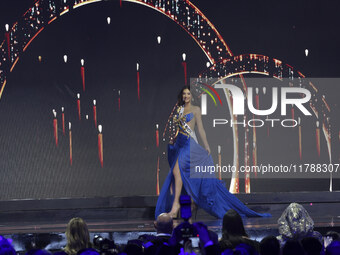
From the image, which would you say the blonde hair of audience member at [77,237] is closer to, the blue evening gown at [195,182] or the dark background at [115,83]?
the blue evening gown at [195,182]

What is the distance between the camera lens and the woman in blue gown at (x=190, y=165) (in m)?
6.27

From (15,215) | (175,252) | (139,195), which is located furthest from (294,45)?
(175,252)

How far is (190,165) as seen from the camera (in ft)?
20.6

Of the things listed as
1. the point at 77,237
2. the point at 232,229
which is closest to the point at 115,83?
the point at 77,237

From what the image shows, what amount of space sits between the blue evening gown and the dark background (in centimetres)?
165

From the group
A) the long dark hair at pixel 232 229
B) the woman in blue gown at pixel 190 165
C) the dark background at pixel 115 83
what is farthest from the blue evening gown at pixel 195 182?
the long dark hair at pixel 232 229

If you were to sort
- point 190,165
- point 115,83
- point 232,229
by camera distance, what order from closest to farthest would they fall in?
point 232,229, point 190,165, point 115,83

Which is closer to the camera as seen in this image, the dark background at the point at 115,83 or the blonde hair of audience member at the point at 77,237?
the blonde hair of audience member at the point at 77,237

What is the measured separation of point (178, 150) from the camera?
6.36 metres

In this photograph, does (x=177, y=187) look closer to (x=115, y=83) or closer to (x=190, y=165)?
(x=190, y=165)

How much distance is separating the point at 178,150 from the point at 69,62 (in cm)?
254

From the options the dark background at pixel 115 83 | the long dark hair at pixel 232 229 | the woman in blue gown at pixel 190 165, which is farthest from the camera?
the dark background at pixel 115 83

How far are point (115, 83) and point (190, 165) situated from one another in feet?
Answer: 7.76

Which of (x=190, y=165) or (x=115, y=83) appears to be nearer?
(x=190, y=165)
